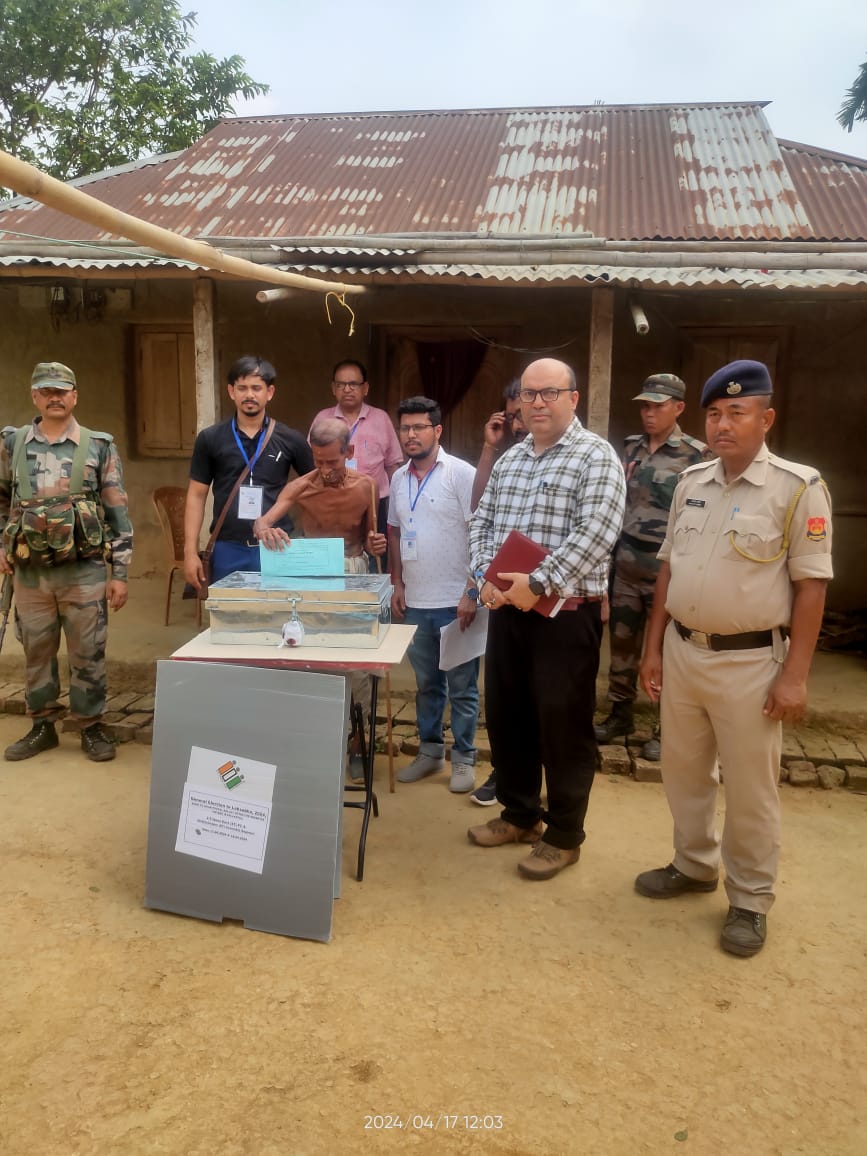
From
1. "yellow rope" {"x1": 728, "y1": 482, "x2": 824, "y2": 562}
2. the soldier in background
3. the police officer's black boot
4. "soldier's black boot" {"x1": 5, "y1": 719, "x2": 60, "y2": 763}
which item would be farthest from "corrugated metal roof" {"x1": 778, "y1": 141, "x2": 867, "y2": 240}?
"soldier's black boot" {"x1": 5, "y1": 719, "x2": 60, "y2": 763}

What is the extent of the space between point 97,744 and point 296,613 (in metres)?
2.20

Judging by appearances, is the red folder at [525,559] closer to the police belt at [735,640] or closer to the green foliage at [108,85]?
the police belt at [735,640]

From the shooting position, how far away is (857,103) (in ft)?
57.8

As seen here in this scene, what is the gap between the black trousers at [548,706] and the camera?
10.6 feet

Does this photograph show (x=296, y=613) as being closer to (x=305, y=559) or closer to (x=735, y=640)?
(x=305, y=559)

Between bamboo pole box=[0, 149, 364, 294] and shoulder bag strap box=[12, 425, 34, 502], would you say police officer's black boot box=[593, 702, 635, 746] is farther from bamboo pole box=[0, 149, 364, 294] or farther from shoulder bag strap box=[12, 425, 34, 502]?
shoulder bag strap box=[12, 425, 34, 502]

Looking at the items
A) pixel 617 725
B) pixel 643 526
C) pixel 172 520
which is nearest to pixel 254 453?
pixel 643 526

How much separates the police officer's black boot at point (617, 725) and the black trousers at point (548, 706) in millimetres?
1295

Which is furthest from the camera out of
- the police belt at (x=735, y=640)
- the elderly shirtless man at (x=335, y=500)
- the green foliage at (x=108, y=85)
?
the green foliage at (x=108, y=85)

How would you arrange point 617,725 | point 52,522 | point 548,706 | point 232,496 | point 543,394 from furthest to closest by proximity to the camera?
point 617,725 → point 52,522 → point 232,496 → point 548,706 → point 543,394

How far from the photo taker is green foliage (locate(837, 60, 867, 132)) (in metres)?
17.4

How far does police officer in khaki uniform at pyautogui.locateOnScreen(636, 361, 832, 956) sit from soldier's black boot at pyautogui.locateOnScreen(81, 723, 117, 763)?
302 centimetres

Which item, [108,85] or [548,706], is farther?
[108,85]

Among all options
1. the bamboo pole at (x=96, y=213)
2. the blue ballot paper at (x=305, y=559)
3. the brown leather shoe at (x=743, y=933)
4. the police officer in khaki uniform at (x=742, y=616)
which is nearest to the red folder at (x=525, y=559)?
the police officer in khaki uniform at (x=742, y=616)
